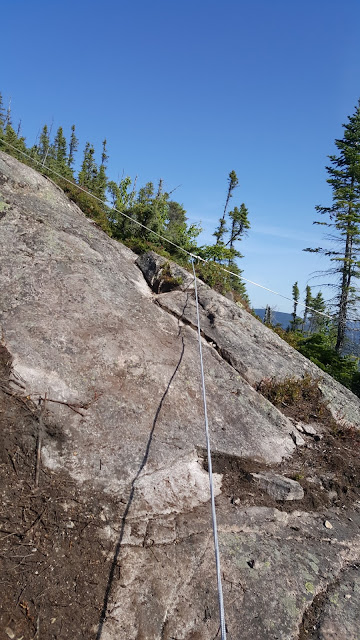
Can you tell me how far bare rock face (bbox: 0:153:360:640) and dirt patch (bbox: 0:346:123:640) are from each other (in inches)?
3.0

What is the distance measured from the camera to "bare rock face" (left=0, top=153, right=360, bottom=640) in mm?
3748

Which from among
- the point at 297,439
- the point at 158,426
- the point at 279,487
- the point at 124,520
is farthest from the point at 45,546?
the point at 297,439

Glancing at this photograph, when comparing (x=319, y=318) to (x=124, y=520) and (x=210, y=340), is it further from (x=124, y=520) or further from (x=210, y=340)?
(x=124, y=520)

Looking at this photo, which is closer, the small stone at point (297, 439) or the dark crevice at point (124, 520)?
the dark crevice at point (124, 520)

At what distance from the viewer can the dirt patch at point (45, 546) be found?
3.22m

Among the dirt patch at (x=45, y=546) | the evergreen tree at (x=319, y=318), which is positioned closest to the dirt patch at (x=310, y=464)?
the dirt patch at (x=45, y=546)

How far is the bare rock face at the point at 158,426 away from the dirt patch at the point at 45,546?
8 cm

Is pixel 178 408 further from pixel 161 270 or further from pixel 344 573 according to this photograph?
pixel 161 270

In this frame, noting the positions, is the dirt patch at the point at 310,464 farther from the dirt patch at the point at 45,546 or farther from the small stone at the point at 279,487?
the dirt patch at the point at 45,546

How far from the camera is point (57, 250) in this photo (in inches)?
332

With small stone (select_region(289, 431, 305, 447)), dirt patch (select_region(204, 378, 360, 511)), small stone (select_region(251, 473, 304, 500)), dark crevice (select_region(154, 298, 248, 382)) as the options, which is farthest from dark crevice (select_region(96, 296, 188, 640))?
small stone (select_region(289, 431, 305, 447))

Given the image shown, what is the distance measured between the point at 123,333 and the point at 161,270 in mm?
3467

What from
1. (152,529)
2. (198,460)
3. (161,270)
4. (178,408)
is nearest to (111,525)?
(152,529)

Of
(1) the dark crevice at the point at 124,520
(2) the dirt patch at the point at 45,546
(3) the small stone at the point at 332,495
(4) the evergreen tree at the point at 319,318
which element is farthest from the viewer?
(4) the evergreen tree at the point at 319,318
